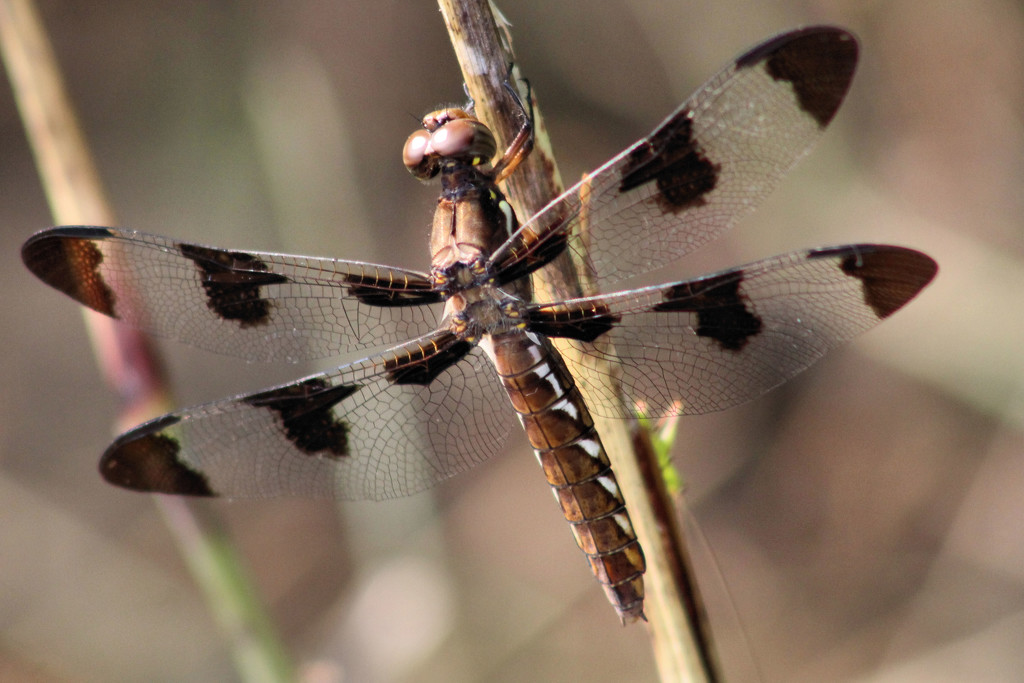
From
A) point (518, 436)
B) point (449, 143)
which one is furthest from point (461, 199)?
point (518, 436)

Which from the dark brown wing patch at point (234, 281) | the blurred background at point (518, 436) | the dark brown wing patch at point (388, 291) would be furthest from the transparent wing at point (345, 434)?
the blurred background at point (518, 436)

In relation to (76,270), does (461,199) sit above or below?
below

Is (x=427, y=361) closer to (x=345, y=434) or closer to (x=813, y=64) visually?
(x=345, y=434)

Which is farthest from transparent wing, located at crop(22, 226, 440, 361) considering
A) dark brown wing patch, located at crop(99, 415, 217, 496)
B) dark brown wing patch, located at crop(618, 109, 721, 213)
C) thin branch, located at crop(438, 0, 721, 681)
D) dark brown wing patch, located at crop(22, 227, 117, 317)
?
dark brown wing patch, located at crop(618, 109, 721, 213)

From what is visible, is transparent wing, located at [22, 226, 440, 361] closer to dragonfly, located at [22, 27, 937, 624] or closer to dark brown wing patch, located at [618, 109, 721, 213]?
dragonfly, located at [22, 27, 937, 624]

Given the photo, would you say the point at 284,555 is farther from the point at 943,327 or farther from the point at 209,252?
the point at 943,327
